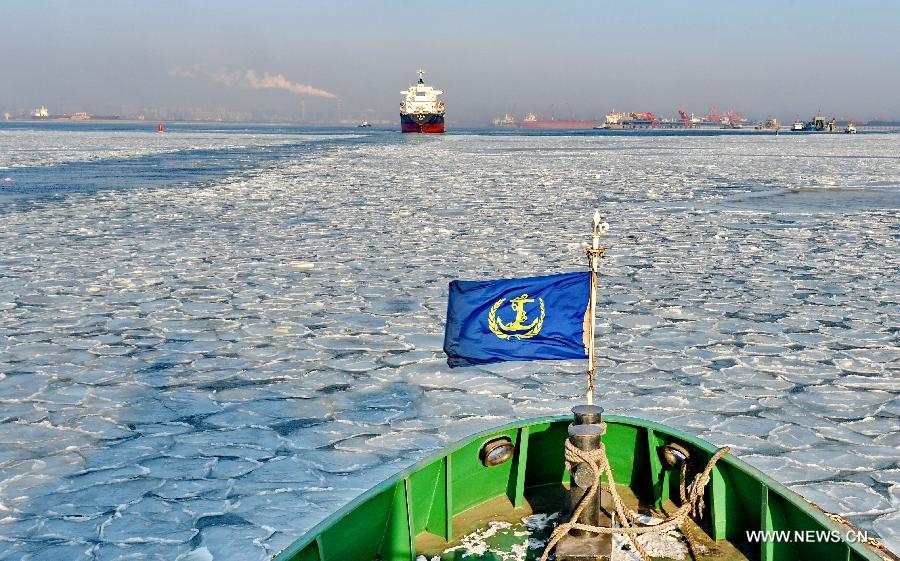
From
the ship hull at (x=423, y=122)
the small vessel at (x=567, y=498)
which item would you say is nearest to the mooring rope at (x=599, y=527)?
the small vessel at (x=567, y=498)

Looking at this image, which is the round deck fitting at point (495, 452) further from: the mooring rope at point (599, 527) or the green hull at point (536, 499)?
the mooring rope at point (599, 527)

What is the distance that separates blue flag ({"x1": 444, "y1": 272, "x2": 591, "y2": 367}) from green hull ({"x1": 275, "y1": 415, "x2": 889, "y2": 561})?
2.63 feet

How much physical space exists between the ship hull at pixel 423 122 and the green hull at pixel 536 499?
110 m

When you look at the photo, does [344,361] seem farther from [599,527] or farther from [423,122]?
[423,122]

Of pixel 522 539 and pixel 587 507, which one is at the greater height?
pixel 587 507

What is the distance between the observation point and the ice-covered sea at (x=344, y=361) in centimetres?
591

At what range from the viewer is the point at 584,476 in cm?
444

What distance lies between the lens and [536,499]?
5.39m

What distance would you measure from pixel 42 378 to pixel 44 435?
1573 mm

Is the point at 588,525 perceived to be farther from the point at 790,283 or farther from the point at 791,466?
the point at 790,283

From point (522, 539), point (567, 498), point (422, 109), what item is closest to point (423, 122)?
point (422, 109)

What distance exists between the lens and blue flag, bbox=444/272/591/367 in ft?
15.0

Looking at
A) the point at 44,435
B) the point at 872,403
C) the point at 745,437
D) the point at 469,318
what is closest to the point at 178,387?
the point at 44,435

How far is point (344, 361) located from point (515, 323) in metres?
4.66
